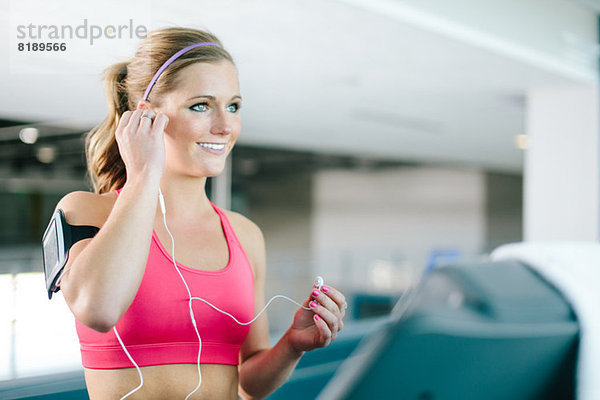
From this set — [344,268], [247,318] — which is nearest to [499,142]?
[344,268]

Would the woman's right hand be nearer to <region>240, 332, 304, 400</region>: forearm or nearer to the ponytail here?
the ponytail

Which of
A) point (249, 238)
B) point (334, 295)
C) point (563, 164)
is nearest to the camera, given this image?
point (334, 295)

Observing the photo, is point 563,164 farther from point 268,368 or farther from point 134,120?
point 134,120

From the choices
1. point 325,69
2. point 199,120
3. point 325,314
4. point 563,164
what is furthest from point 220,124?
point 563,164

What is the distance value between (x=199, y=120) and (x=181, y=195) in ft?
0.53

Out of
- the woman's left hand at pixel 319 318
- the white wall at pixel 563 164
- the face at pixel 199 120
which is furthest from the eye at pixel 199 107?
the white wall at pixel 563 164

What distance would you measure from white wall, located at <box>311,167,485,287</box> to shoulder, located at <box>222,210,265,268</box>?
11.6 meters

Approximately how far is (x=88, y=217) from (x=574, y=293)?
29.7 inches

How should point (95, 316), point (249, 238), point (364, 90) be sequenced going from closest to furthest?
point (95, 316)
point (249, 238)
point (364, 90)

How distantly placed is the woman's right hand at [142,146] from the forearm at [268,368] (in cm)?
43

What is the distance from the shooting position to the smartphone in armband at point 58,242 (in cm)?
89

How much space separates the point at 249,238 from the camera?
1254mm

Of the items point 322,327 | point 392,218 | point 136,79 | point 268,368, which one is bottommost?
point 392,218

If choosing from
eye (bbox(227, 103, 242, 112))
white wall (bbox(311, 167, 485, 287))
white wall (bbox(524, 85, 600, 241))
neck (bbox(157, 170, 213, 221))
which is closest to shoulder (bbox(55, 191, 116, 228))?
neck (bbox(157, 170, 213, 221))
